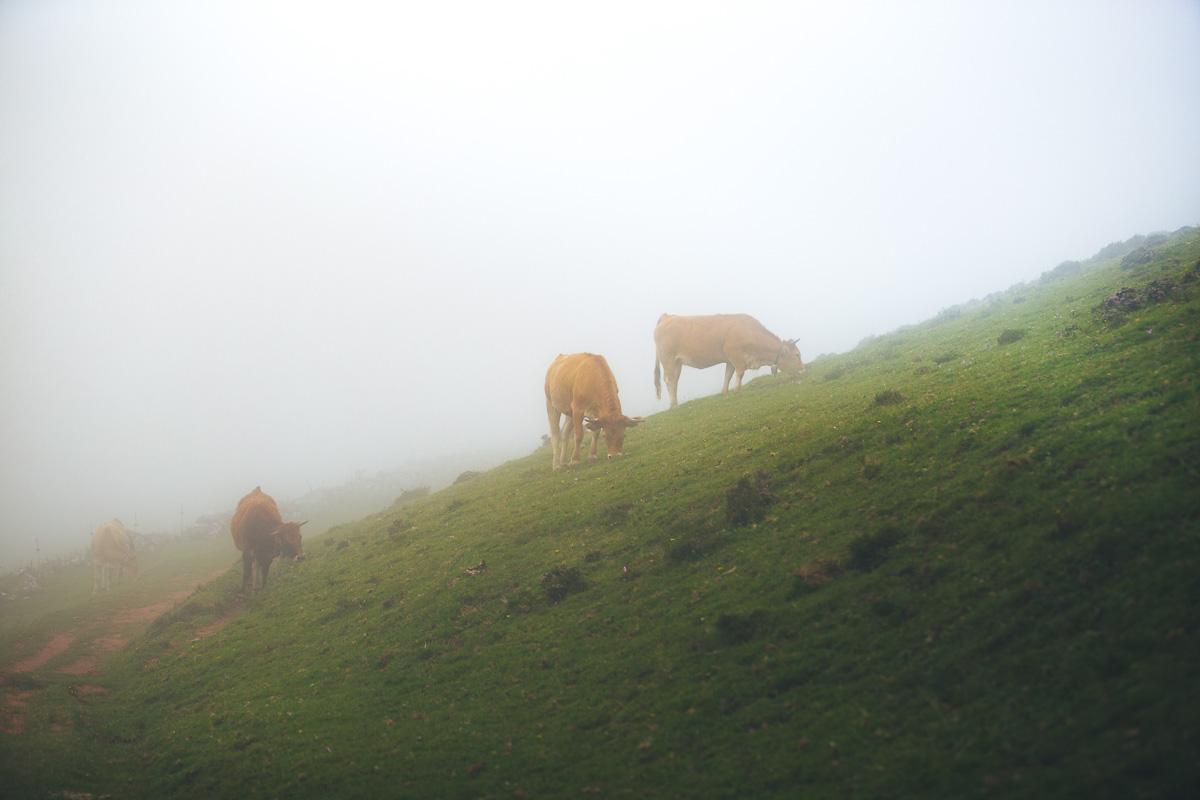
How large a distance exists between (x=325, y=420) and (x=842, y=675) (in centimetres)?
17109

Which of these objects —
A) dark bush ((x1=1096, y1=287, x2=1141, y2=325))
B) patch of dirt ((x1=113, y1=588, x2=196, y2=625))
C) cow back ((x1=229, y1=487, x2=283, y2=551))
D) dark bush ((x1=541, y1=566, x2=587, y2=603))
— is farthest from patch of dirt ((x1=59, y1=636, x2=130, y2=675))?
dark bush ((x1=1096, y1=287, x2=1141, y2=325))

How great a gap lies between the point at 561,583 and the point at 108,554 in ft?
122

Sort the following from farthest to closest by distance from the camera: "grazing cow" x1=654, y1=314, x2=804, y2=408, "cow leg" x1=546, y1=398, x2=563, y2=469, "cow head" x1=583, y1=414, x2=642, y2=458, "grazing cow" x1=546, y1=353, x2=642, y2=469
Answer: "grazing cow" x1=654, y1=314, x2=804, y2=408 → "cow leg" x1=546, y1=398, x2=563, y2=469 → "grazing cow" x1=546, y1=353, x2=642, y2=469 → "cow head" x1=583, y1=414, x2=642, y2=458

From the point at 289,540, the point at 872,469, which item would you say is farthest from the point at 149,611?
the point at 872,469

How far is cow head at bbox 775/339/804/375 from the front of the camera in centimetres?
3422

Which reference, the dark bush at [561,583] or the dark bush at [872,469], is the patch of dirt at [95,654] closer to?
the dark bush at [561,583]

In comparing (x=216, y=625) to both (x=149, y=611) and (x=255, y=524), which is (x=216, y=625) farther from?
(x=149, y=611)

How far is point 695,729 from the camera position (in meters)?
8.45

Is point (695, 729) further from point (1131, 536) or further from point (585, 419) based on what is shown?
point (585, 419)

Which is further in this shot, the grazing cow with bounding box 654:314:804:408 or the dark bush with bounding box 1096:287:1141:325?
the grazing cow with bounding box 654:314:804:408

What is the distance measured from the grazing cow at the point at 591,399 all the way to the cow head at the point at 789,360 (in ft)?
43.5

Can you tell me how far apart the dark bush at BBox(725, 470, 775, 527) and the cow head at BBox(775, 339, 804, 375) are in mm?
20714

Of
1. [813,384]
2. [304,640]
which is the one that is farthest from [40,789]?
[813,384]

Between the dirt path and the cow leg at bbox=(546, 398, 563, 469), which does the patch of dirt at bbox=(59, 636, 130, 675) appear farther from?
the cow leg at bbox=(546, 398, 563, 469)
